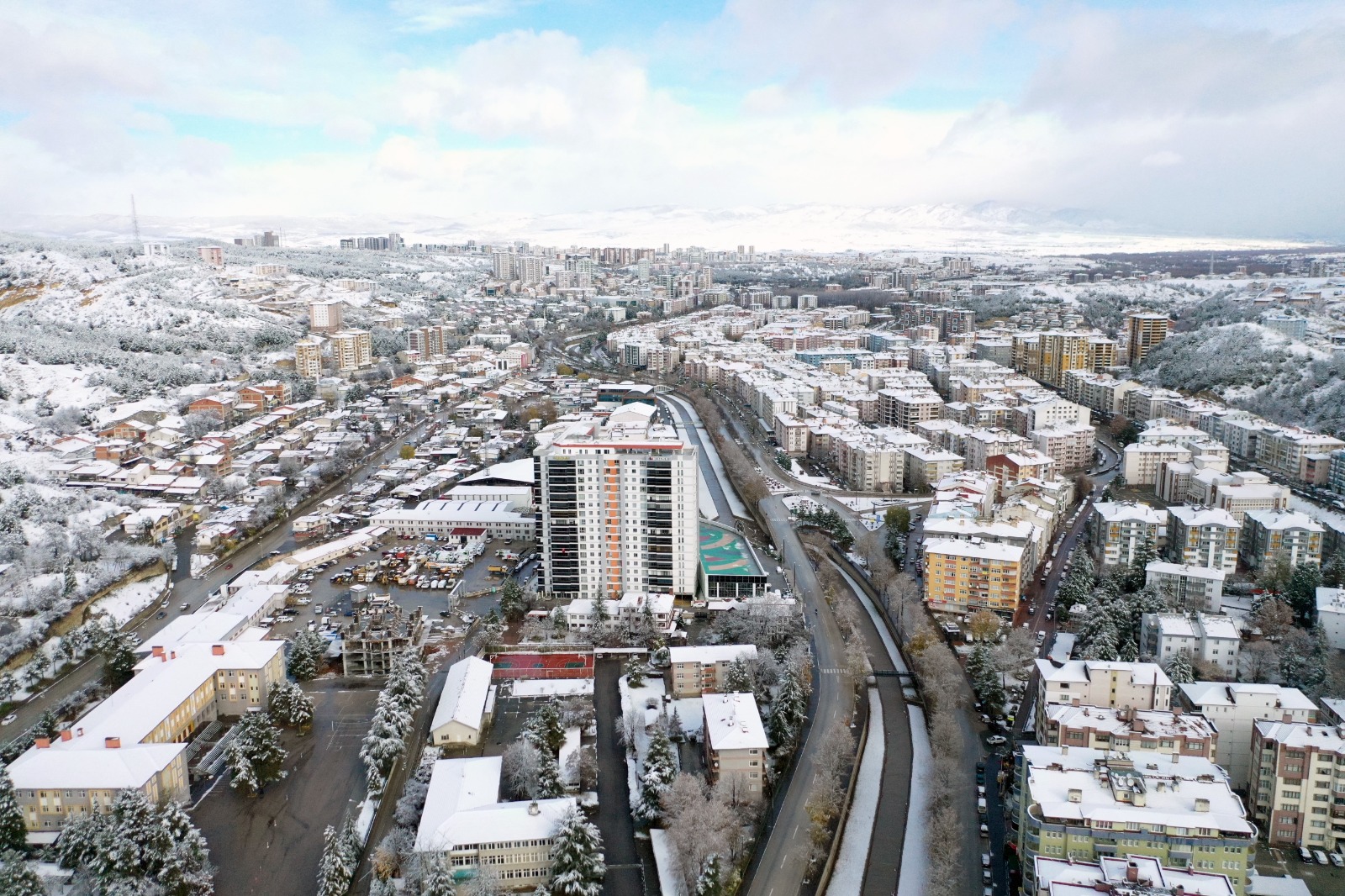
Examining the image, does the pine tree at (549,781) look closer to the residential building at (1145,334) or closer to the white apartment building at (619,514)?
the white apartment building at (619,514)

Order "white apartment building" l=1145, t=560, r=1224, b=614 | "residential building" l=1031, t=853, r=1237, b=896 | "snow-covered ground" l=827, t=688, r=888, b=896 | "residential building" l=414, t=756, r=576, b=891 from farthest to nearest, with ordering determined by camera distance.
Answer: "white apartment building" l=1145, t=560, r=1224, b=614 → "snow-covered ground" l=827, t=688, r=888, b=896 → "residential building" l=414, t=756, r=576, b=891 → "residential building" l=1031, t=853, r=1237, b=896

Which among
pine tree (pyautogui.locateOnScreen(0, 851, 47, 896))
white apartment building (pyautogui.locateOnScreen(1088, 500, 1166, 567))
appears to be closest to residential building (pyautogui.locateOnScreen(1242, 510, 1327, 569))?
white apartment building (pyautogui.locateOnScreen(1088, 500, 1166, 567))

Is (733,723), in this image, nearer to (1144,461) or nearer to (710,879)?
(710,879)

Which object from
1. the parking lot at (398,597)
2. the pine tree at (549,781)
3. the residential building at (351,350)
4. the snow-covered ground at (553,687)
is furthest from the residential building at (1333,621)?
the residential building at (351,350)

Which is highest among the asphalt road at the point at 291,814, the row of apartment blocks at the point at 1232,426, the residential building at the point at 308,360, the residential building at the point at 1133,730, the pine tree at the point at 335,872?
the residential building at the point at 308,360

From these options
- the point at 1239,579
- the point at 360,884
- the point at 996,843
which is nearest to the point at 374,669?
the point at 360,884

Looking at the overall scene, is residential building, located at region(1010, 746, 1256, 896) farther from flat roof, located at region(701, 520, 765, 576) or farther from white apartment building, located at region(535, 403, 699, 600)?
flat roof, located at region(701, 520, 765, 576)
